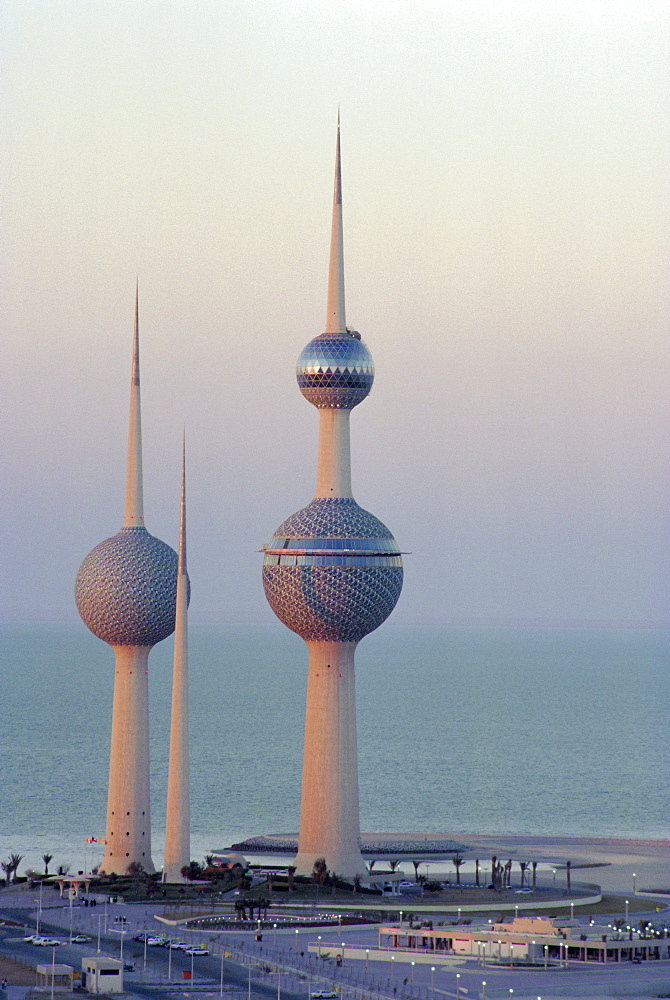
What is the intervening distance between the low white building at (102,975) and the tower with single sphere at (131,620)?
49985 mm

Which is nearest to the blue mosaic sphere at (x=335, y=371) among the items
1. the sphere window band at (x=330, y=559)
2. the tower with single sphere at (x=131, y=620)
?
the sphere window band at (x=330, y=559)

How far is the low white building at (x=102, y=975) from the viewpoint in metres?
97.8

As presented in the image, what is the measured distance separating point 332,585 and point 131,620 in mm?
15643

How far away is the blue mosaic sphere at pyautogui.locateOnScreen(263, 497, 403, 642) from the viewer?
142 metres

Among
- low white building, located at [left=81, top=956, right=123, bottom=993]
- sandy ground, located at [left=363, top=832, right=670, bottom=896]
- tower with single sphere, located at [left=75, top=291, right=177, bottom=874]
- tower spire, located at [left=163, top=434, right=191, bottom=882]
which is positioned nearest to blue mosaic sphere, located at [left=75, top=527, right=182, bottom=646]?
tower with single sphere, located at [left=75, top=291, right=177, bottom=874]

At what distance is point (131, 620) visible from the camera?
149625 mm

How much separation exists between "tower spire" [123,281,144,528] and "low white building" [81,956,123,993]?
185 feet

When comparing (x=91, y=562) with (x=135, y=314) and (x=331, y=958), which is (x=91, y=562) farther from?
(x=331, y=958)

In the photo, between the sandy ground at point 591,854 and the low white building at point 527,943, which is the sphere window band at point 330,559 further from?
the low white building at point 527,943

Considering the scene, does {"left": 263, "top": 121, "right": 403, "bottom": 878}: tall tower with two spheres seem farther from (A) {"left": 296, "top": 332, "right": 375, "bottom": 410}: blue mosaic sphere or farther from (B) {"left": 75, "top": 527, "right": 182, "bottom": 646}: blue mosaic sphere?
(B) {"left": 75, "top": 527, "right": 182, "bottom": 646}: blue mosaic sphere

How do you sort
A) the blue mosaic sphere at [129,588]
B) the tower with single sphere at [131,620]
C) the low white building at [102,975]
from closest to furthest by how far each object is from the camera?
the low white building at [102,975] < the blue mosaic sphere at [129,588] < the tower with single sphere at [131,620]

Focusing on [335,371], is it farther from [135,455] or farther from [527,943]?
[527,943]

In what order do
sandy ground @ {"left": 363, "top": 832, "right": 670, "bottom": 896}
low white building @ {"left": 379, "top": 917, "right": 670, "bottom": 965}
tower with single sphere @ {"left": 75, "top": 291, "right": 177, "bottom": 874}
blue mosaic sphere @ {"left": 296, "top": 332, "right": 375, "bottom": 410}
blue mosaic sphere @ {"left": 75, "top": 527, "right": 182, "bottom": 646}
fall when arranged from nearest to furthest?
low white building @ {"left": 379, "top": 917, "right": 670, "bottom": 965}, sandy ground @ {"left": 363, "top": 832, "right": 670, "bottom": 896}, blue mosaic sphere @ {"left": 296, "top": 332, "right": 375, "bottom": 410}, blue mosaic sphere @ {"left": 75, "top": 527, "right": 182, "bottom": 646}, tower with single sphere @ {"left": 75, "top": 291, "right": 177, "bottom": 874}

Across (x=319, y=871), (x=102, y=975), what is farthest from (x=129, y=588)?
(x=102, y=975)
